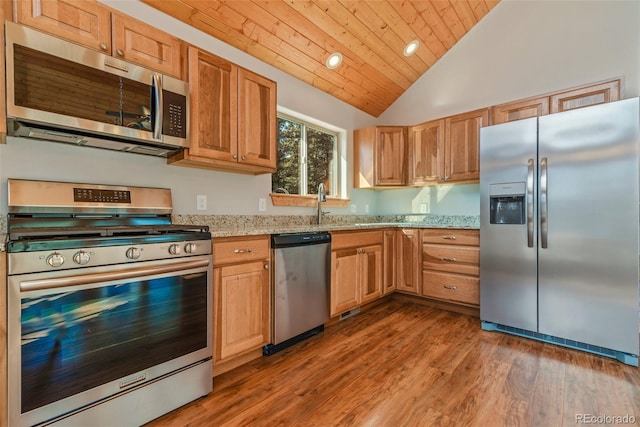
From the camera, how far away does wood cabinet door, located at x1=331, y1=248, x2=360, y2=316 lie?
2.68 meters

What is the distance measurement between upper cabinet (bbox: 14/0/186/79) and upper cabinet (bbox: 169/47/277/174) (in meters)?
0.15

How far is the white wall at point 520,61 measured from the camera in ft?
9.30

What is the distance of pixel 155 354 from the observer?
1522 mm

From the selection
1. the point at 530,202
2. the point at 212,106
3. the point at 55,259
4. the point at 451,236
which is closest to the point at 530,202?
the point at 530,202

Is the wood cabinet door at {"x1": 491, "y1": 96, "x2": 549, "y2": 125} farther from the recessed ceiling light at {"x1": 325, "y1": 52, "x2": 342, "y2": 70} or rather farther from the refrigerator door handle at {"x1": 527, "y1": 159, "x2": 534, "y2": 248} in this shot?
the recessed ceiling light at {"x1": 325, "y1": 52, "x2": 342, "y2": 70}

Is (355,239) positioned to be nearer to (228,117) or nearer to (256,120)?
(256,120)

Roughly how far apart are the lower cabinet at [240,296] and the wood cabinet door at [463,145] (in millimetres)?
2391

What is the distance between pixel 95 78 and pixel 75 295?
3.69 ft

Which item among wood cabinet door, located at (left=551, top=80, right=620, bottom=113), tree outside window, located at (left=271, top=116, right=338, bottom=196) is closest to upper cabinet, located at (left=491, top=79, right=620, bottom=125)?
wood cabinet door, located at (left=551, top=80, right=620, bottom=113)

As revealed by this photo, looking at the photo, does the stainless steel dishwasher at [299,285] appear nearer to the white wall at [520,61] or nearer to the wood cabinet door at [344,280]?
the wood cabinet door at [344,280]

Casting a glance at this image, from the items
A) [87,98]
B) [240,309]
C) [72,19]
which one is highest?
[72,19]

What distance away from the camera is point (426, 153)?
3646mm

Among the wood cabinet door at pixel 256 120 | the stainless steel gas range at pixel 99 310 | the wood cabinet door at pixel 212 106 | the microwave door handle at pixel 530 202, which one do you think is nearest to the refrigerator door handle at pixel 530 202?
the microwave door handle at pixel 530 202

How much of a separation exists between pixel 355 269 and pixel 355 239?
0.97 ft
